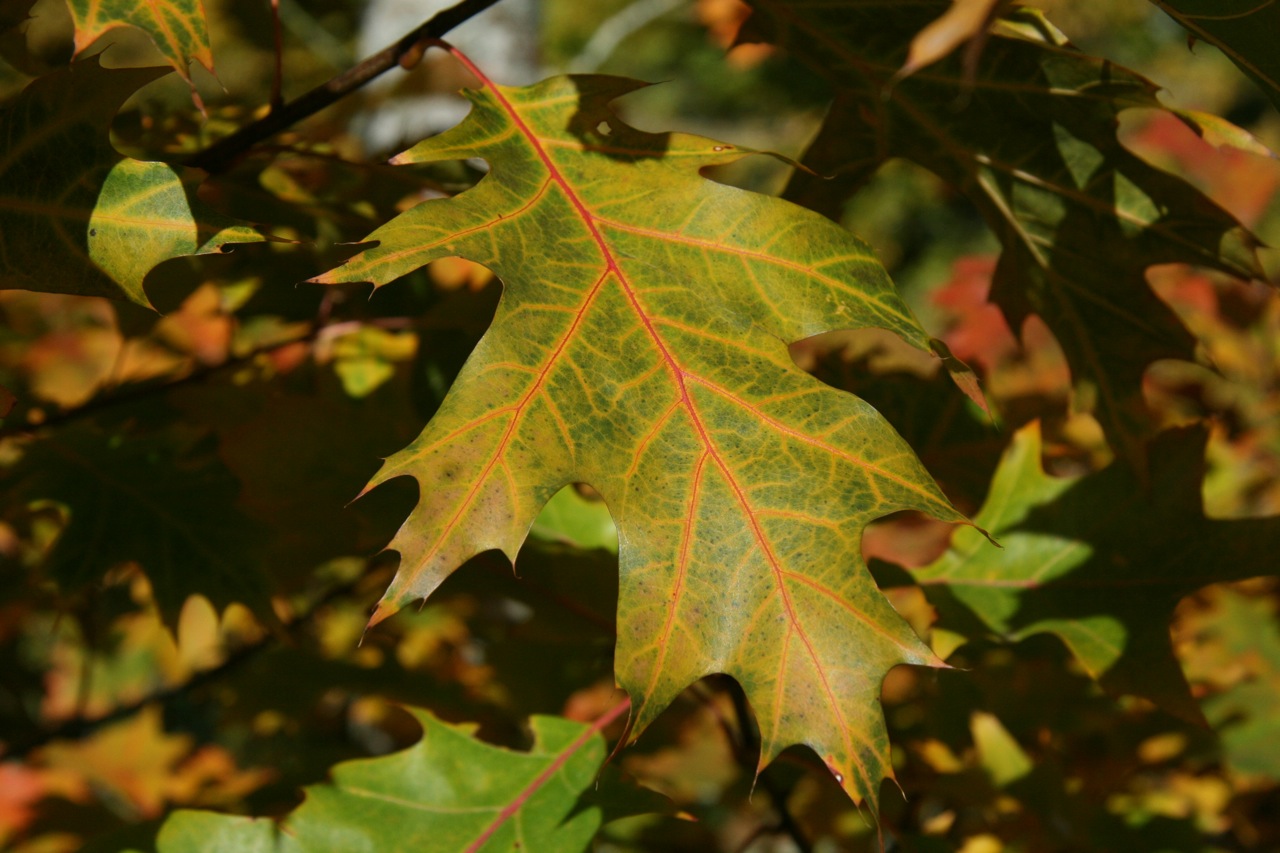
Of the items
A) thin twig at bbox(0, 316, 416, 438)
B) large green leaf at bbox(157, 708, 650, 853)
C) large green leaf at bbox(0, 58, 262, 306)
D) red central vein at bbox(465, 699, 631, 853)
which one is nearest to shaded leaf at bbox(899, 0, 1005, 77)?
large green leaf at bbox(0, 58, 262, 306)

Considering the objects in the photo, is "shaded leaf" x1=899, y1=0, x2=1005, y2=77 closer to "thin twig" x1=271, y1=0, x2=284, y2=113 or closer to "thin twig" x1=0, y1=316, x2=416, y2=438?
"thin twig" x1=271, y1=0, x2=284, y2=113

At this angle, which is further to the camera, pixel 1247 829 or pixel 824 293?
pixel 1247 829

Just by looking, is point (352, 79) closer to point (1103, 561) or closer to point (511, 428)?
point (511, 428)

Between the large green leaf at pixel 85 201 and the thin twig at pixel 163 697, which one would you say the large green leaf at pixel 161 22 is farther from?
the thin twig at pixel 163 697

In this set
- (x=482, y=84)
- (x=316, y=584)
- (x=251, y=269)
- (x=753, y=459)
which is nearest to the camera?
(x=753, y=459)

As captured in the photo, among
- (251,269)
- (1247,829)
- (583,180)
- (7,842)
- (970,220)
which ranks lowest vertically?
(970,220)

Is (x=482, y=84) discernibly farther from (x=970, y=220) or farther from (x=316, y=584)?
(x=970, y=220)

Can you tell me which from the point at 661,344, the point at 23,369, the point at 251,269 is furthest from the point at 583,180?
the point at 23,369

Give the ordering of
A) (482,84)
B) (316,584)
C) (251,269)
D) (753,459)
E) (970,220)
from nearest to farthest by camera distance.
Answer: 1. (753,459)
2. (482,84)
3. (251,269)
4. (316,584)
5. (970,220)
